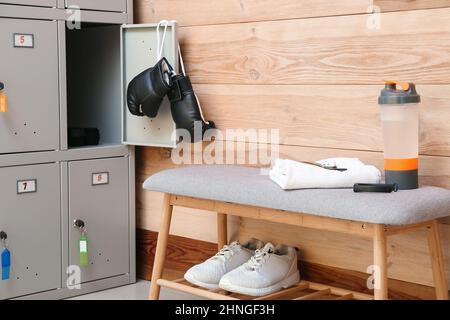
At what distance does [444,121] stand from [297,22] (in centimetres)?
60

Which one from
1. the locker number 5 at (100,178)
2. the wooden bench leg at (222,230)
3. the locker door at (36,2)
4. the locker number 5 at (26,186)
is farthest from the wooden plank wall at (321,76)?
the locker number 5 at (26,186)

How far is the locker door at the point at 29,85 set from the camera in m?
2.60

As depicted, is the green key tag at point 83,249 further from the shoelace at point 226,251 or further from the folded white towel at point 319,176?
the folded white towel at point 319,176

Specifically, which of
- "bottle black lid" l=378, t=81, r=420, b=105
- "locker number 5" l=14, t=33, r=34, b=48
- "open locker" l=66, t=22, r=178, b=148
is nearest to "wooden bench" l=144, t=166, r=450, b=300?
"bottle black lid" l=378, t=81, r=420, b=105

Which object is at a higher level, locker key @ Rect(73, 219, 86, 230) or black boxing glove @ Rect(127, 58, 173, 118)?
black boxing glove @ Rect(127, 58, 173, 118)

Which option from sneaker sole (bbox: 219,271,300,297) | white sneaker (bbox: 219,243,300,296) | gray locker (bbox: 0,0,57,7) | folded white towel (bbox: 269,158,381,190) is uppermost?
gray locker (bbox: 0,0,57,7)

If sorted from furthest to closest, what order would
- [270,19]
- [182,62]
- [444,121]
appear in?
[182,62] → [270,19] → [444,121]

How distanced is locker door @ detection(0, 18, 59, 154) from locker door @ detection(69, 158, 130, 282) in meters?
0.19

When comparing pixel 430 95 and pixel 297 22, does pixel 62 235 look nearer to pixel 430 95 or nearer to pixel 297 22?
pixel 297 22

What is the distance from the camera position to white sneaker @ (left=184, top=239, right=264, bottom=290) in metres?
2.44

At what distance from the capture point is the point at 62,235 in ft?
9.18

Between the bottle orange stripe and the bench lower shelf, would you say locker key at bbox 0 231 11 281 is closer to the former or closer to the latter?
the bench lower shelf
